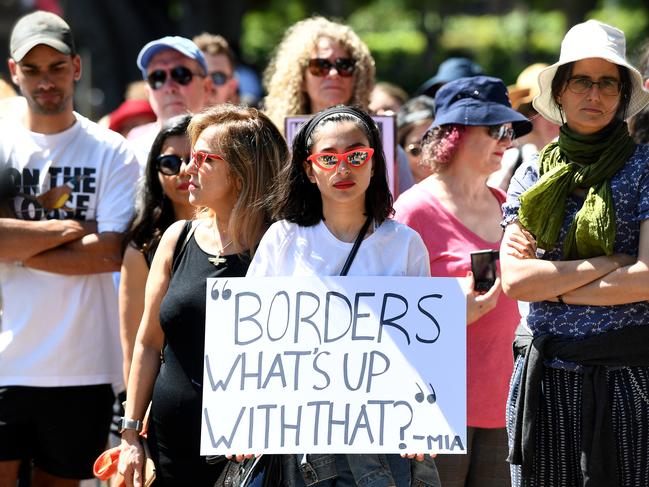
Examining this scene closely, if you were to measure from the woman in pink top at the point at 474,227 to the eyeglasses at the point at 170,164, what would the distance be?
0.95m

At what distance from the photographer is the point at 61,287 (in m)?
5.01

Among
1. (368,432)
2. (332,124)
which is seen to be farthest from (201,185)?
(368,432)

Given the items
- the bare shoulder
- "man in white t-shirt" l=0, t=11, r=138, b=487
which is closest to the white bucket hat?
the bare shoulder

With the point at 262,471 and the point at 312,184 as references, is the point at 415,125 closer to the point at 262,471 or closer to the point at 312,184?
the point at 312,184

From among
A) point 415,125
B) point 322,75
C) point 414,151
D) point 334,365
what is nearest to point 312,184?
point 334,365

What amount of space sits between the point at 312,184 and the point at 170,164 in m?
0.97

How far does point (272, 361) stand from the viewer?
3715 millimetres

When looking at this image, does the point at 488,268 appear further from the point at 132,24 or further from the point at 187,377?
the point at 132,24

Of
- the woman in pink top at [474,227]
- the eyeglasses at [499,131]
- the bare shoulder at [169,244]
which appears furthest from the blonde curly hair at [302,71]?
the bare shoulder at [169,244]

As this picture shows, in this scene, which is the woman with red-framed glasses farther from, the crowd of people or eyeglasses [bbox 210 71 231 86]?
eyeglasses [bbox 210 71 231 86]

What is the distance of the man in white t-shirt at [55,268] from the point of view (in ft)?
16.1

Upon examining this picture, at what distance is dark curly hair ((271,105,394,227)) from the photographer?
389 cm

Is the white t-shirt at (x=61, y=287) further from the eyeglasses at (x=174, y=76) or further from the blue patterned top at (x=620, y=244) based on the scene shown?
the blue patterned top at (x=620, y=244)

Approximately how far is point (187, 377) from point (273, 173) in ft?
2.72
